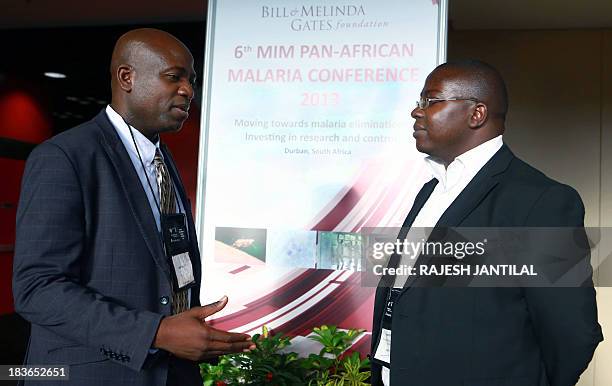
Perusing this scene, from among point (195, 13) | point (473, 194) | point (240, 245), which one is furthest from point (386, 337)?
point (195, 13)

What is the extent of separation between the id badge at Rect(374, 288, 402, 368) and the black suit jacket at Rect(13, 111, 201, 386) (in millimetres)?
669

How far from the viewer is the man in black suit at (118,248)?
54.9 inches

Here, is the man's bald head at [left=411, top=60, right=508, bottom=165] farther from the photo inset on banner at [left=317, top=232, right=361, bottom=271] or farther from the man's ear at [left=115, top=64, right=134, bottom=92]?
the photo inset on banner at [left=317, top=232, right=361, bottom=271]

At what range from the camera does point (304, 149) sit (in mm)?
3355

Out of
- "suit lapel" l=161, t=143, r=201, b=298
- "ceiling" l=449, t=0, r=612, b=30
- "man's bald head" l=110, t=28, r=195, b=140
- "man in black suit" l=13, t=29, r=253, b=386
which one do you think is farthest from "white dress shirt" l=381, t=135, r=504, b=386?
"ceiling" l=449, t=0, r=612, b=30

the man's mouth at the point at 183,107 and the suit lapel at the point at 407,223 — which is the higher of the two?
the man's mouth at the point at 183,107

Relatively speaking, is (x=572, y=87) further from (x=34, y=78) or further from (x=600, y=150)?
(x=34, y=78)

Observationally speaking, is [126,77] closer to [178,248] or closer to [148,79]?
[148,79]

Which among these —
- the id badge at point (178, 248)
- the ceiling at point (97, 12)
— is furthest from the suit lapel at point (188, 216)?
the ceiling at point (97, 12)

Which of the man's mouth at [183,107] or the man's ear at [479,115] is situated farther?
the man's ear at [479,115]

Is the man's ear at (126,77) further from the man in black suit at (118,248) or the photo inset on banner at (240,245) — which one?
the photo inset on banner at (240,245)

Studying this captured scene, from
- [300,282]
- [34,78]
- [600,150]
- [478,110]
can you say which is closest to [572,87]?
[600,150]

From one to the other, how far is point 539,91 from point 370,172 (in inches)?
122

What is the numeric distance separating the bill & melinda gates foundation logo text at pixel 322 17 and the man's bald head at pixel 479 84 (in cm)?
142
